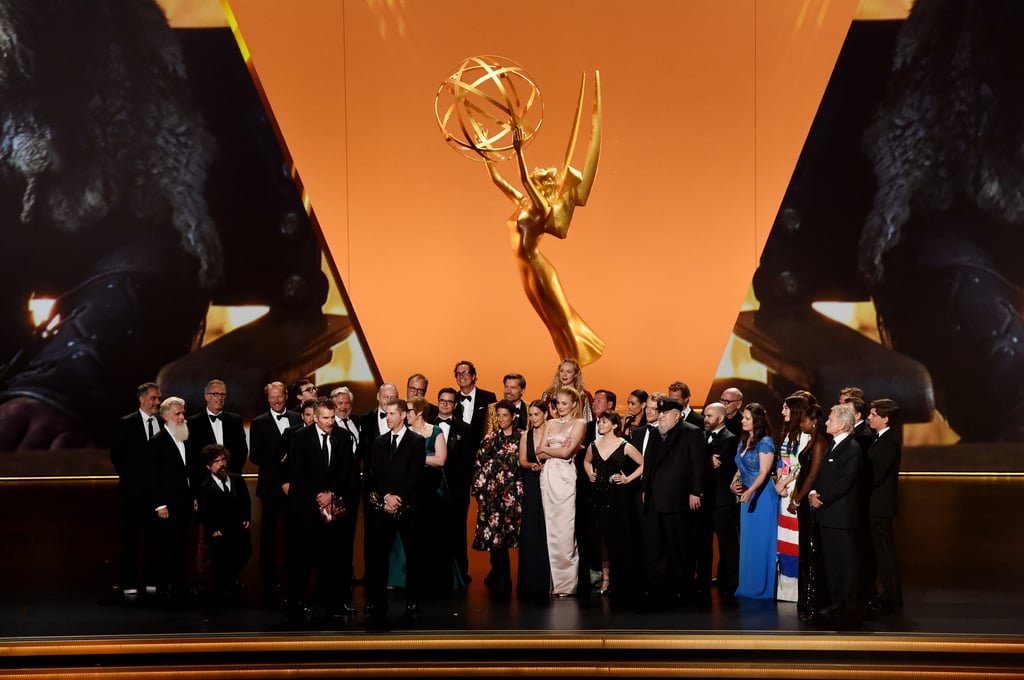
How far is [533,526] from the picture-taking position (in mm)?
6391

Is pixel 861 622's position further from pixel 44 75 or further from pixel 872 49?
pixel 44 75

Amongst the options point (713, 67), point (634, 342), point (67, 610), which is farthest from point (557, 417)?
point (713, 67)

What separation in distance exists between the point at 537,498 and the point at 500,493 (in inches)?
8.3

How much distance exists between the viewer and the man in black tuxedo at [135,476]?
660 cm

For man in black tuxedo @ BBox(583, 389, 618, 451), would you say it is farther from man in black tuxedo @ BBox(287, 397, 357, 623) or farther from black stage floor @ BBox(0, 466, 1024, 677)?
man in black tuxedo @ BBox(287, 397, 357, 623)

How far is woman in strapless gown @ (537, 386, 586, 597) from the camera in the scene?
20.5 ft

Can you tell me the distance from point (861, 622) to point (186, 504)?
376cm

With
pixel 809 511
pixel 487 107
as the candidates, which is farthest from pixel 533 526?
pixel 487 107

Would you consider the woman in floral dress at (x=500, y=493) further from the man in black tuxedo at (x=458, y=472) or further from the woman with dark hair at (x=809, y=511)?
the woman with dark hair at (x=809, y=511)

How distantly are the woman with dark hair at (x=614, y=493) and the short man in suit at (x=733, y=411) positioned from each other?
76cm

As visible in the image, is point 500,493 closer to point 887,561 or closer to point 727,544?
point 727,544

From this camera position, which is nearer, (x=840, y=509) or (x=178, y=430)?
(x=840, y=509)

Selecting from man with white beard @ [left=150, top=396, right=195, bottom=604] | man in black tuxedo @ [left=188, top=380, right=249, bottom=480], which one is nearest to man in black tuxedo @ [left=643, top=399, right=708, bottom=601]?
man in black tuxedo @ [left=188, top=380, right=249, bottom=480]

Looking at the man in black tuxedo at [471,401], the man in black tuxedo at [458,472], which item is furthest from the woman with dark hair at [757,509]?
the man in black tuxedo at [471,401]
